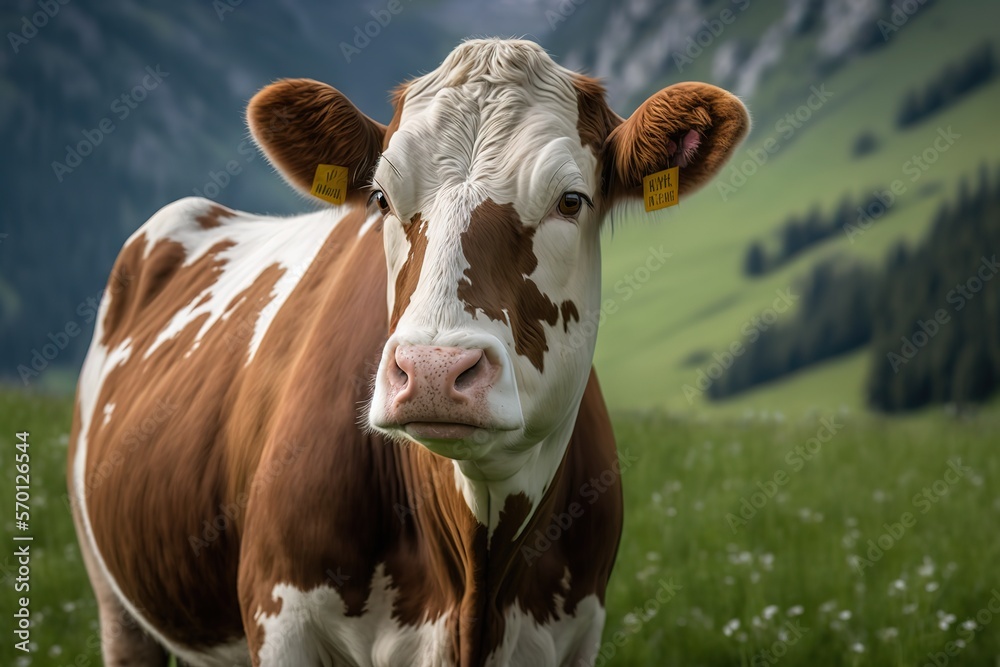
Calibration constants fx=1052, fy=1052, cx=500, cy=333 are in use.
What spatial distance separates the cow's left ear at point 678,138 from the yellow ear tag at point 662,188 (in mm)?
23

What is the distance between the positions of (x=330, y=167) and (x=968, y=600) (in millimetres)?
5135

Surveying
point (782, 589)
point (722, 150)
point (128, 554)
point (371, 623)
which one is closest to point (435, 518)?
point (371, 623)

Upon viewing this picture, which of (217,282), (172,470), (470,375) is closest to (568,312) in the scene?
(470,375)

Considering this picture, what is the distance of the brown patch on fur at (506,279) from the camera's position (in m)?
2.71

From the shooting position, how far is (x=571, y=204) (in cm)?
304

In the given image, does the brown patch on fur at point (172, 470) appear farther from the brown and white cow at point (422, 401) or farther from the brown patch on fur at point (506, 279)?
the brown patch on fur at point (506, 279)

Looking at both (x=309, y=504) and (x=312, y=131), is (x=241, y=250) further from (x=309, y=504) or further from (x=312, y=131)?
(x=309, y=504)

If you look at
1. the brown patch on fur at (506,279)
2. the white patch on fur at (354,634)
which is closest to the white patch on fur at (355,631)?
the white patch on fur at (354,634)

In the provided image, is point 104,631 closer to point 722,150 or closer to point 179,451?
point 179,451

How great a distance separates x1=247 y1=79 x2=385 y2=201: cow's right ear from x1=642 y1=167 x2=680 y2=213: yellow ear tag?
932 millimetres

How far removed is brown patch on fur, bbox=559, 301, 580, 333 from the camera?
3.04 meters

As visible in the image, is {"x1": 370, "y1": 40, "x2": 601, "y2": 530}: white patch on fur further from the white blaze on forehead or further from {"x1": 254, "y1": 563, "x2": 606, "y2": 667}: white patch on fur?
{"x1": 254, "y1": 563, "x2": 606, "y2": 667}: white patch on fur

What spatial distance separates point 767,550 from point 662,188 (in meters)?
4.71

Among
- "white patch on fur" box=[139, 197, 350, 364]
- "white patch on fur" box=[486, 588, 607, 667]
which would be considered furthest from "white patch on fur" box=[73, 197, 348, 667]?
"white patch on fur" box=[486, 588, 607, 667]
